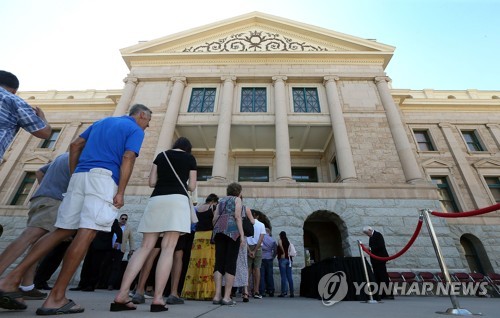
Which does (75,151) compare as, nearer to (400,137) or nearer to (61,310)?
(61,310)

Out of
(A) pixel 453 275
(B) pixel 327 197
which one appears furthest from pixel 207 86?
(A) pixel 453 275

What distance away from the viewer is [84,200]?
7.89 ft

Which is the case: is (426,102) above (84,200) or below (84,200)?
above

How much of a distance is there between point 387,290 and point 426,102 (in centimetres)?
1715

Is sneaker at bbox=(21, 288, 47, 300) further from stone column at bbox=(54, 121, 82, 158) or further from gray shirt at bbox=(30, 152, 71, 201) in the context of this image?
stone column at bbox=(54, 121, 82, 158)

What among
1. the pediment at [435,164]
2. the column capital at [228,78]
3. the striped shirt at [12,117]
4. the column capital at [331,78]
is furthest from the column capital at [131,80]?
the pediment at [435,164]

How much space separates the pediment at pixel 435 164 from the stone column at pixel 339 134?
6691 millimetres

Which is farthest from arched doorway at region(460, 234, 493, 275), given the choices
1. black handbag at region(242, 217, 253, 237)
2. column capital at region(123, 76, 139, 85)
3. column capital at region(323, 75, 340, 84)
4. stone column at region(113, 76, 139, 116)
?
column capital at region(123, 76, 139, 85)

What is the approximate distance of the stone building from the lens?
11.5m

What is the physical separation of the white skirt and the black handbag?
1608mm

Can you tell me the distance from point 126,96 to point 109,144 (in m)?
14.3

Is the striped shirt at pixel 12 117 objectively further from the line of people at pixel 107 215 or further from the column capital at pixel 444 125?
the column capital at pixel 444 125

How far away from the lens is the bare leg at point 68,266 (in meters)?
2.08

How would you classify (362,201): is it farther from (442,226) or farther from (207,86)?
(207,86)
